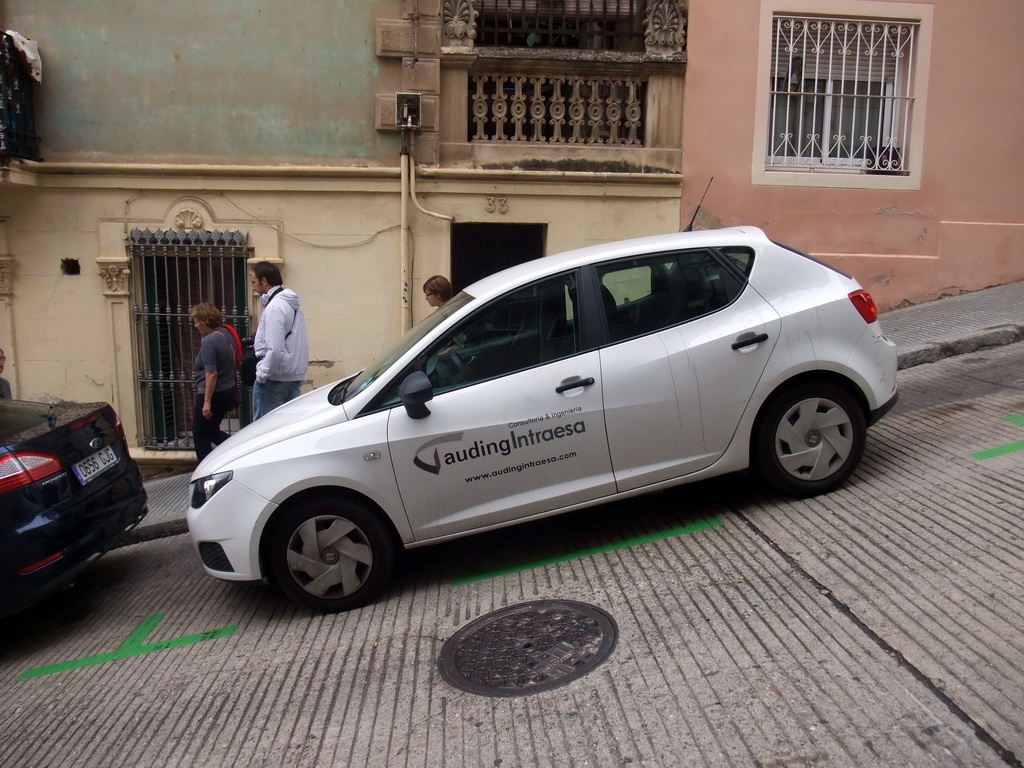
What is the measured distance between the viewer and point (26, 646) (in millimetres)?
5203

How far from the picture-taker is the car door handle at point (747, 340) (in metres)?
4.84

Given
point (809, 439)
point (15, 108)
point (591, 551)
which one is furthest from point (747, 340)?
point (15, 108)

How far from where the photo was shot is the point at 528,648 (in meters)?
3.95

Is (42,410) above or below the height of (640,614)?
above

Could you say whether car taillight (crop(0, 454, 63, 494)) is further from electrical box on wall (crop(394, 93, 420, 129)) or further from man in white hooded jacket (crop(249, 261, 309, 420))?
electrical box on wall (crop(394, 93, 420, 129))

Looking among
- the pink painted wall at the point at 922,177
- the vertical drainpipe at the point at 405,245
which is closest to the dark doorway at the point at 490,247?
the vertical drainpipe at the point at 405,245

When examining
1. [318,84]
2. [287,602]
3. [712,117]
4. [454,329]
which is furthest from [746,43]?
[287,602]

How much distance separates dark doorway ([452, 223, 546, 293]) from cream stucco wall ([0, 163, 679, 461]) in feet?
0.89

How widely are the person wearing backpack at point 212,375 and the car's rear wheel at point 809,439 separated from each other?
451 cm

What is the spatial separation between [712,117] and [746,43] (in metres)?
0.84

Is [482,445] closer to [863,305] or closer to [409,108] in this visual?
[863,305]

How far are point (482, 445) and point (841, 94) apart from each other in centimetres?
701

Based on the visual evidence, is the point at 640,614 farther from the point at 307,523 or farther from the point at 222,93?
the point at 222,93

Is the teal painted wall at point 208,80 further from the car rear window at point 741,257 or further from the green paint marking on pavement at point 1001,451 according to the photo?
the green paint marking on pavement at point 1001,451
